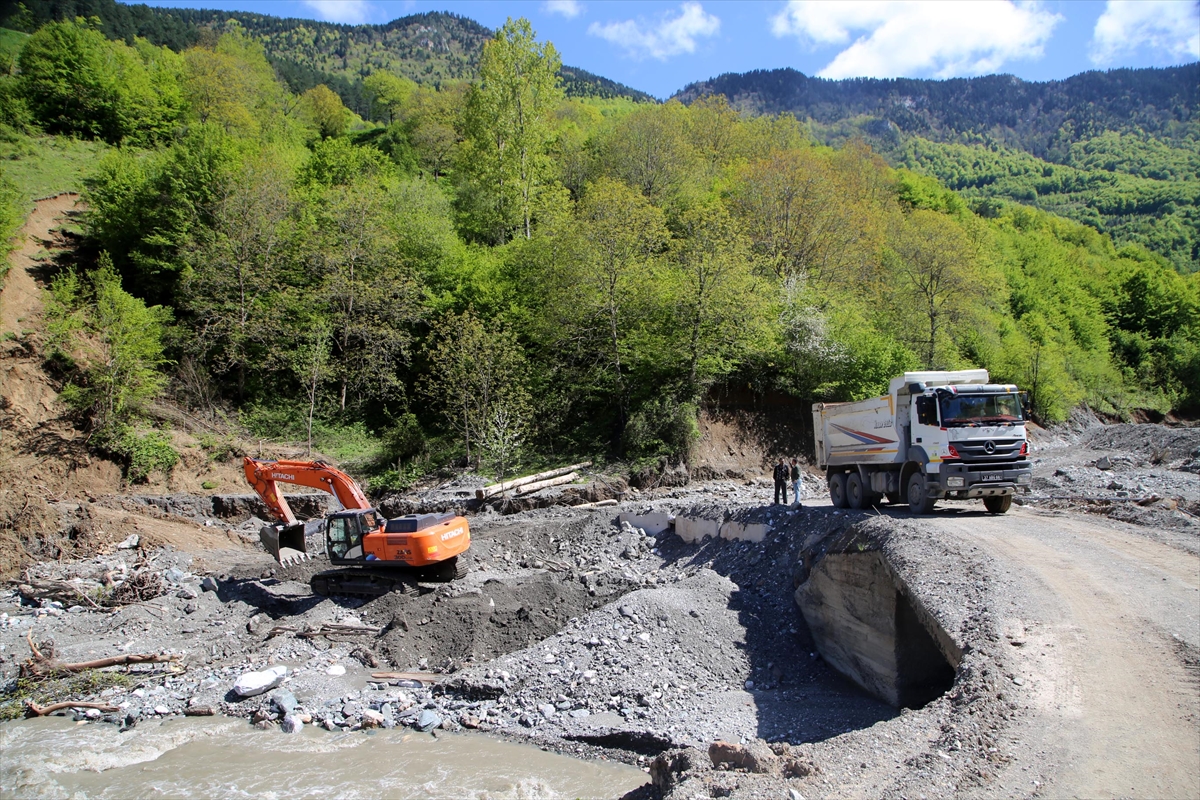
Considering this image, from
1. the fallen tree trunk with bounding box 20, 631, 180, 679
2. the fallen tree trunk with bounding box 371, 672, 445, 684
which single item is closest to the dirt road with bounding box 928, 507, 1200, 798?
the fallen tree trunk with bounding box 371, 672, 445, 684

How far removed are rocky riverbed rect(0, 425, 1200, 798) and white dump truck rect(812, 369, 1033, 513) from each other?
1.08m

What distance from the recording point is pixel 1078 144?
486 ft

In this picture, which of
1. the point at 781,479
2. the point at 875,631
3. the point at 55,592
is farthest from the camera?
the point at 781,479

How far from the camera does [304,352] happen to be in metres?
26.9

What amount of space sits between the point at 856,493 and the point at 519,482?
10217 millimetres

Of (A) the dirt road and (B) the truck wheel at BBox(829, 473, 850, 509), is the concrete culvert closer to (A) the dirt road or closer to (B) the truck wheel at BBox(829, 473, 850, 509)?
(A) the dirt road

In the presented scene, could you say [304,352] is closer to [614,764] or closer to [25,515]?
[25,515]

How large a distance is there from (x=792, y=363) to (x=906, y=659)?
54.6ft

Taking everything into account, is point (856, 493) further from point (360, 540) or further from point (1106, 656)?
point (360, 540)

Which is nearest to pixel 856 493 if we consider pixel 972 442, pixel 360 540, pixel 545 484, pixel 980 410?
pixel 972 442

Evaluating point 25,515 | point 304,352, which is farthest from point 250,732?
point 304,352

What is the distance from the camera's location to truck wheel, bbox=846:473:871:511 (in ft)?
54.5

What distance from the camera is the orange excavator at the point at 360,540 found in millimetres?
15055

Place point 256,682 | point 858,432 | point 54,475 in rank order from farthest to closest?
point 54,475, point 858,432, point 256,682
